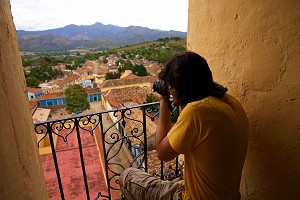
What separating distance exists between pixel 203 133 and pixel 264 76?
2.19 ft

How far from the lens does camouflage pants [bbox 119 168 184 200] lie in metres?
1.68

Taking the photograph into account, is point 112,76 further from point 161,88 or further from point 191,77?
point 191,77

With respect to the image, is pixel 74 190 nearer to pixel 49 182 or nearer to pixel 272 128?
pixel 49 182

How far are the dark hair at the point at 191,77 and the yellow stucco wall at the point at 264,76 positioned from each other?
371 millimetres

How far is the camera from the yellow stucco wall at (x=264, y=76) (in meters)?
1.33

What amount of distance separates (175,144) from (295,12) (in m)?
1.04

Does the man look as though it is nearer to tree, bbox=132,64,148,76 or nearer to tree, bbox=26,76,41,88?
tree, bbox=132,64,148,76

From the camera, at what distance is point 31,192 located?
1.10 meters

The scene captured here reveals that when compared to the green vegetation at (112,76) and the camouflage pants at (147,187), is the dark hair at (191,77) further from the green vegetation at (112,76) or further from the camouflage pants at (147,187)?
the green vegetation at (112,76)

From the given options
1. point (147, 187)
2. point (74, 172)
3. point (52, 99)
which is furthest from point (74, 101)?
point (147, 187)

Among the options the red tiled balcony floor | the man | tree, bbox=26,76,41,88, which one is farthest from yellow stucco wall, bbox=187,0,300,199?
tree, bbox=26,76,41,88

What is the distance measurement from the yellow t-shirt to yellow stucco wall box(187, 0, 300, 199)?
0.30 m

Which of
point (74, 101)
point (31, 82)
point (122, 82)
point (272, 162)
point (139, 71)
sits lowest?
point (31, 82)

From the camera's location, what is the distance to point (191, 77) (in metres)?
1.35
